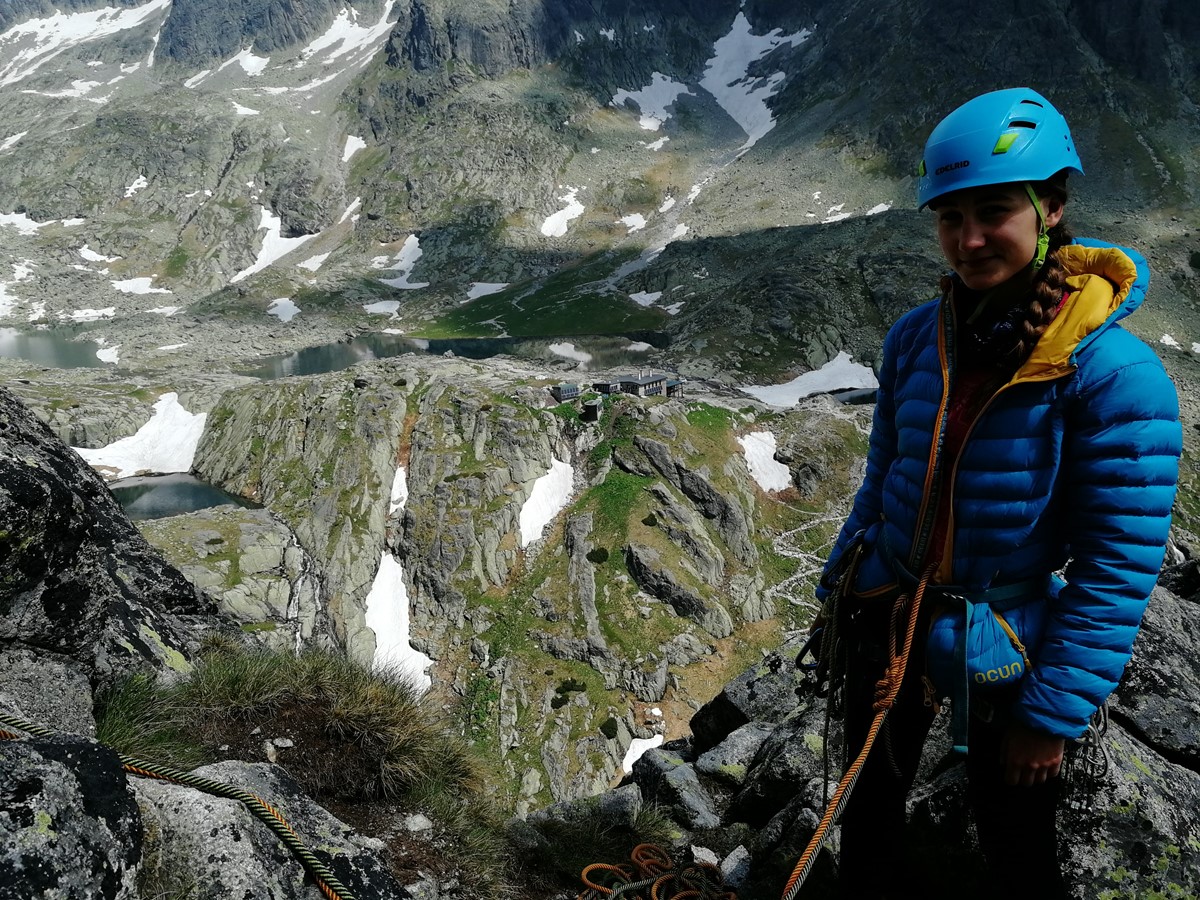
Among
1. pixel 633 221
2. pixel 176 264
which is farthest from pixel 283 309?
pixel 633 221

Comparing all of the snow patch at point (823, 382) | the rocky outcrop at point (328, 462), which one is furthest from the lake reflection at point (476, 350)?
the rocky outcrop at point (328, 462)

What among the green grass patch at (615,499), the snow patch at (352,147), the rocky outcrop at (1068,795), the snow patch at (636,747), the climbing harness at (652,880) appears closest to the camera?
the rocky outcrop at (1068,795)

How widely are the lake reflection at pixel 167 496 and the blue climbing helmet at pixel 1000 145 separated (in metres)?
57.7

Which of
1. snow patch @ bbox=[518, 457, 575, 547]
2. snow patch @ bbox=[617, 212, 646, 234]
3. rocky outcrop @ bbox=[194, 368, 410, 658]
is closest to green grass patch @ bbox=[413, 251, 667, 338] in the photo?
snow patch @ bbox=[617, 212, 646, 234]

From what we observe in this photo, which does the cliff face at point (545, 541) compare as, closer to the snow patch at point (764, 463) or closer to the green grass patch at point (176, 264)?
the snow patch at point (764, 463)

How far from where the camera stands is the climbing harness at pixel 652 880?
5609 millimetres

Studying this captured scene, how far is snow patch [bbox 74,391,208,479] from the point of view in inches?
2445

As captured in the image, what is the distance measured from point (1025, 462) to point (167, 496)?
68447 millimetres

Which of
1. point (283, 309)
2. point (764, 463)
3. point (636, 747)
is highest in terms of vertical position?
point (764, 463)

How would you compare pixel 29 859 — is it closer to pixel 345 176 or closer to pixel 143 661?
pixel 143 661

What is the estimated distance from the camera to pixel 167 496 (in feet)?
188

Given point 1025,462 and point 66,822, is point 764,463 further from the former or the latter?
point 66,822

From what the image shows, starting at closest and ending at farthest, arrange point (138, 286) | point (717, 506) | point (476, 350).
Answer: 1. point (717, 506)
2. point (476, 350)
3. point (138, 286)

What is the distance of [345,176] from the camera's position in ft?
623
